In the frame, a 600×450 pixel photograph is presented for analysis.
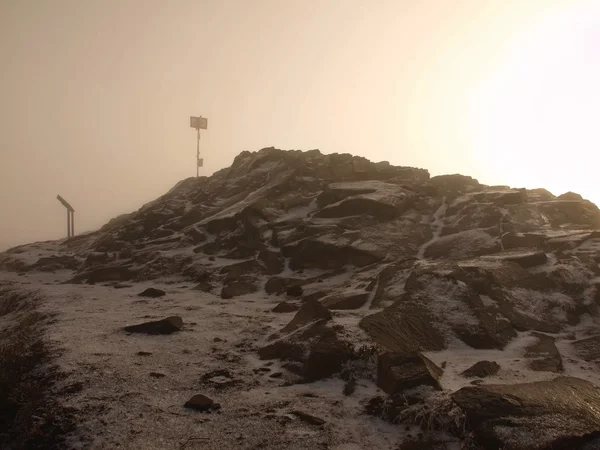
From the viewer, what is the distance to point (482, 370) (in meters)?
12.3

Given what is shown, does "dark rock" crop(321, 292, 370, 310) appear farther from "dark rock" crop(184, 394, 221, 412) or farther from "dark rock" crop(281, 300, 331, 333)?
"dark rock" crop(184, 394, 221, 412)

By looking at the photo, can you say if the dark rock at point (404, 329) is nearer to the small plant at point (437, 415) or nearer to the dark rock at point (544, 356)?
the dark rock at point (544, 356)

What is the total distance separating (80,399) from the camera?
34.0 feet

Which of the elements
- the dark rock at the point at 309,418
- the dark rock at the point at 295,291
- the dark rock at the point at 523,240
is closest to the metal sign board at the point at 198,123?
the dark rock at the point at 295,291

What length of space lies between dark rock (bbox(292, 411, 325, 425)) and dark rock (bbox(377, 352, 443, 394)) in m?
1.96

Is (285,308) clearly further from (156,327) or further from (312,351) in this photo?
(312,351)

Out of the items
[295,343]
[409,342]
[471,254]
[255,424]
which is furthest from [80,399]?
[471,254]

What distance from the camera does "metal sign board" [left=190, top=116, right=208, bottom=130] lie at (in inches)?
2211

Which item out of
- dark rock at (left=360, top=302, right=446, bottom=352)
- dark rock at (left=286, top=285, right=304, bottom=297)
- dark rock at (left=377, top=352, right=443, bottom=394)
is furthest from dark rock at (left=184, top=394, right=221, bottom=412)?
dark rock at (left=286, top=285, right=304, bottom=297)

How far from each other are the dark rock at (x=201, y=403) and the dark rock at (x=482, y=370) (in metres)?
6.53

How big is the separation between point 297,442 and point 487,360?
22.8ft

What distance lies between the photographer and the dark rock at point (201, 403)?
34.5ft

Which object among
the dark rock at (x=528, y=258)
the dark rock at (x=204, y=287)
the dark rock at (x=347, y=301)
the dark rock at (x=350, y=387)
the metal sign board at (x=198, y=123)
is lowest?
the dark rock at (x=350, y=387)

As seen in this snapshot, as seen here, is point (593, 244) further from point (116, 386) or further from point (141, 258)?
point (141, 258)
